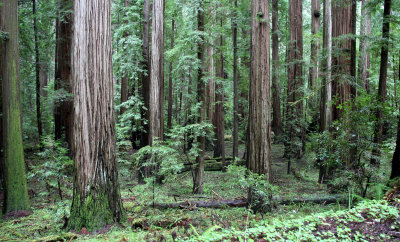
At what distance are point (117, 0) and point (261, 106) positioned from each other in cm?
1533

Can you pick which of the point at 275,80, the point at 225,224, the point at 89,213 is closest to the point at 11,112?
the point at 89,213

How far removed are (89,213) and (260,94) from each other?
15.5 ft

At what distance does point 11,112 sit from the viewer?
6680 mm

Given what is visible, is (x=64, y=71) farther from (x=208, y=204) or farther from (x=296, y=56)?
(x=296, y=56)

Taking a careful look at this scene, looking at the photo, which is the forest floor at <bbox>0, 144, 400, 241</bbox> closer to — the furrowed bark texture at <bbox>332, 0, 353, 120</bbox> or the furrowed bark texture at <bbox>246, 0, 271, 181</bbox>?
the furrowed bark texture at <bbox>246, 0, 271, 181</bbox>

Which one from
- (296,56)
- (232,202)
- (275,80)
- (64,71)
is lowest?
(232,202)

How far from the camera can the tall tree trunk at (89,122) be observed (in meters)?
4.49

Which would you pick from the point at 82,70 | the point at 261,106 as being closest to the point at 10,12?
the point at 82,70

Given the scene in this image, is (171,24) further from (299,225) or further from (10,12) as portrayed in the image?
(299,225)

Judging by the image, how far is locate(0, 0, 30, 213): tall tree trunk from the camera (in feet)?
21.9

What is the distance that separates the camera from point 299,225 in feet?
11.3

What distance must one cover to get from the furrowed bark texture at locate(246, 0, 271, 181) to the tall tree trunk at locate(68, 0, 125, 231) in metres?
3.71

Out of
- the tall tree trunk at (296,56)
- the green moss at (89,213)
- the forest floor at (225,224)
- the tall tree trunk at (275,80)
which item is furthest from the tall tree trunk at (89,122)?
the tall tree trunk at (275,80)

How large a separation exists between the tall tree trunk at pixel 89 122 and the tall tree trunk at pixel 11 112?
3.50 m
